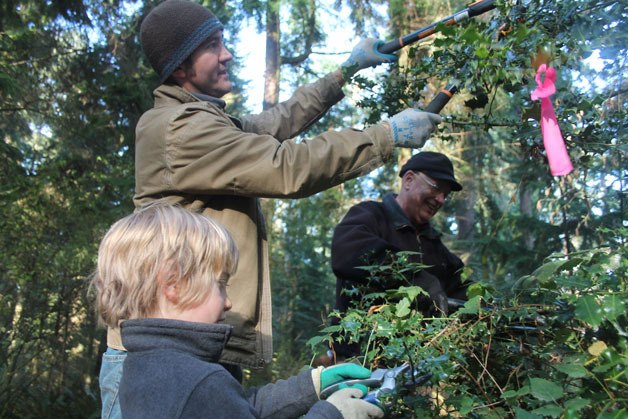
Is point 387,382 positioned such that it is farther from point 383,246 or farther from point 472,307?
point 383,246

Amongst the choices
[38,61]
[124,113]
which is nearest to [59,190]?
[124,113]

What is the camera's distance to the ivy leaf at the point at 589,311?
1.53 m

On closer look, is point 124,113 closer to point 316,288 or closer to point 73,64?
point 73,64

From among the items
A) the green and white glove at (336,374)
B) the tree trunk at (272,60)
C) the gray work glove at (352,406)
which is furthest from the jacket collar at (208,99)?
the tree trunk at (272,60)

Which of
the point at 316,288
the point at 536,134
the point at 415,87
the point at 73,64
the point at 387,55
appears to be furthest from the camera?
the point at 316,288

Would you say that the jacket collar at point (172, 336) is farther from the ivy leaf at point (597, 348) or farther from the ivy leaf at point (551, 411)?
the ivy leaf at point (597, 348)

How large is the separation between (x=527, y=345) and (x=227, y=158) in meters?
1.26

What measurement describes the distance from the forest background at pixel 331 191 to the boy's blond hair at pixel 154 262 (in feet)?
2.93

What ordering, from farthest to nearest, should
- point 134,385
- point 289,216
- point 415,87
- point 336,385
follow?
point 289,216 → point 415,87 → point 336,385 → point 134,385

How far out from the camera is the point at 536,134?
269 cm

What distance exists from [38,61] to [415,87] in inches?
322

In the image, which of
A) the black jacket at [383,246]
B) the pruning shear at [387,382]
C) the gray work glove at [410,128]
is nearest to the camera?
the pruning shear at [387,382]

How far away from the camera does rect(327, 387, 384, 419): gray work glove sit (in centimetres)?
169

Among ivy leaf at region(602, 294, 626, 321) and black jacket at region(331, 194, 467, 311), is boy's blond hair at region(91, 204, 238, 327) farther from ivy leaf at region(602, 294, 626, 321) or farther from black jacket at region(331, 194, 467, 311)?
black jacket at region(331, 194, 467, 311)
